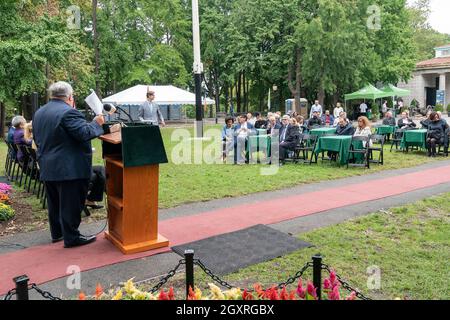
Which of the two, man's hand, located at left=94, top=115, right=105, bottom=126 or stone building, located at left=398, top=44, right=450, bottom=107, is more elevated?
stone building, located at left=398, top=44, right=450, bottom=107

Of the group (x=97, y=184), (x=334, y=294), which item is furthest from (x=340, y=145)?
(x=334, y=294)

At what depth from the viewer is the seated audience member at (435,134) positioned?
46.0 ft

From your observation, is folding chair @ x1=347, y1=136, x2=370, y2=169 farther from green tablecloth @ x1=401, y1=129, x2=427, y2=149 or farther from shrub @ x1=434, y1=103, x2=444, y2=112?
shrub @ x1=434, y1=103, x2=444, y2=112

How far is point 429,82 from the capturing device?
47656 millimetres

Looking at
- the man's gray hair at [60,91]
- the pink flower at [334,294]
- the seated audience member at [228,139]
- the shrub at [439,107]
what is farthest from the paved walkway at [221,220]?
the shrub at [439,107]

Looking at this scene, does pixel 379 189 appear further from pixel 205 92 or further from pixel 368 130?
pixel 205 92

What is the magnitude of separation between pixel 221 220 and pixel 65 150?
2.56m

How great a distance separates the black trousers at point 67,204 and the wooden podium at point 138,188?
41 cm

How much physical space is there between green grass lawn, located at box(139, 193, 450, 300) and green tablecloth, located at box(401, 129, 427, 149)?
7.97 metres

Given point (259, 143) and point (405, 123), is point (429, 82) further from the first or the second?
point (259, 143)

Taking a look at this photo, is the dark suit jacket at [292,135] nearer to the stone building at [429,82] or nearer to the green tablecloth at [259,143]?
the green tablecloth at [259,143]

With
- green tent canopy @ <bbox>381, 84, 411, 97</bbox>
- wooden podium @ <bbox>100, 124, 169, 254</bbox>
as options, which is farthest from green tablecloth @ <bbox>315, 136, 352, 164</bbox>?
green tent canopy @ <bbox>381, 84, 411, 97</bbox>

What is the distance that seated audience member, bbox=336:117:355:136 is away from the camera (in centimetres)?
1280

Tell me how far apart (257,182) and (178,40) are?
3086 centimetres
